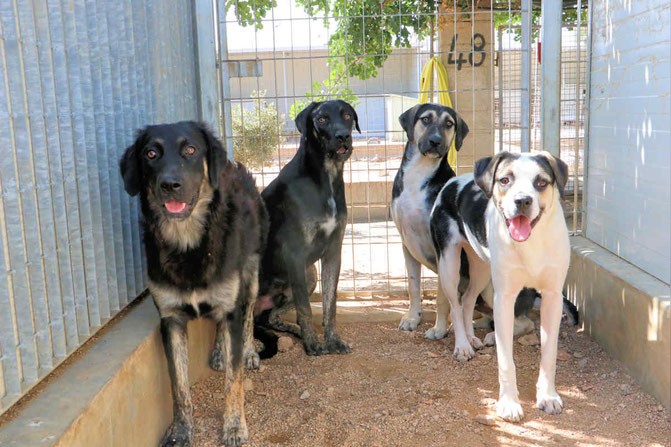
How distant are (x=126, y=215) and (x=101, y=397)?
1368mm

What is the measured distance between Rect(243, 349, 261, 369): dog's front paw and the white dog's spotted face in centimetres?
201

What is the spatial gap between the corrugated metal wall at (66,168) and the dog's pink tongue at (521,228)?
2.19 m

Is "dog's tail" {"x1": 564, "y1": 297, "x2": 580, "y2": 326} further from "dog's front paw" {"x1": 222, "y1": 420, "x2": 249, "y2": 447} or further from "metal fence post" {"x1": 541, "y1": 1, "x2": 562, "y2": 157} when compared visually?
"dog's front paw" {"x1": 222, "y1": 420, "x2": 249, "y2": 447}

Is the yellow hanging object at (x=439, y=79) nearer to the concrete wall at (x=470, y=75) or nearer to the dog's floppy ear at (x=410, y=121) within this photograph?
the concrete wall at (x=470, y=75)

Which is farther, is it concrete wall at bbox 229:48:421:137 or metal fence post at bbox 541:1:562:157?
concrete wall at bbox 229:48:421:137

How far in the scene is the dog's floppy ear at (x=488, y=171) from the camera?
3660mm

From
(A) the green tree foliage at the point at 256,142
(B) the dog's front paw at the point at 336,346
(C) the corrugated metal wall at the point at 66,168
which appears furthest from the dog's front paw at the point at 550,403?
(A) the green tree foliage at the point at 256,142

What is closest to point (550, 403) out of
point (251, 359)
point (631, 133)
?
point (631, 133)

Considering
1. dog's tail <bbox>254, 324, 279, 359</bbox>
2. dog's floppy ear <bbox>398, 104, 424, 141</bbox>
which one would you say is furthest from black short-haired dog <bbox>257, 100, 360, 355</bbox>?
dog's floppy ear <bbox>398, 104, 424, 141</bbox>

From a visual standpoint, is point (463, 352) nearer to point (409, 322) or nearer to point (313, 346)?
point (409, 322)

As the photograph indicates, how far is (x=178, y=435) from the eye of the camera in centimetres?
344

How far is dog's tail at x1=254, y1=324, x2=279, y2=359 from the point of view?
474 cm

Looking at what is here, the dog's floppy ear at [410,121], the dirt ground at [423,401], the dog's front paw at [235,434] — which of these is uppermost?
the dog's floppy ear at [410,121]

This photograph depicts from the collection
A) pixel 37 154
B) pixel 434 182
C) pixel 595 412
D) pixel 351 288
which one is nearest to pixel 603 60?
pixel 434 182
